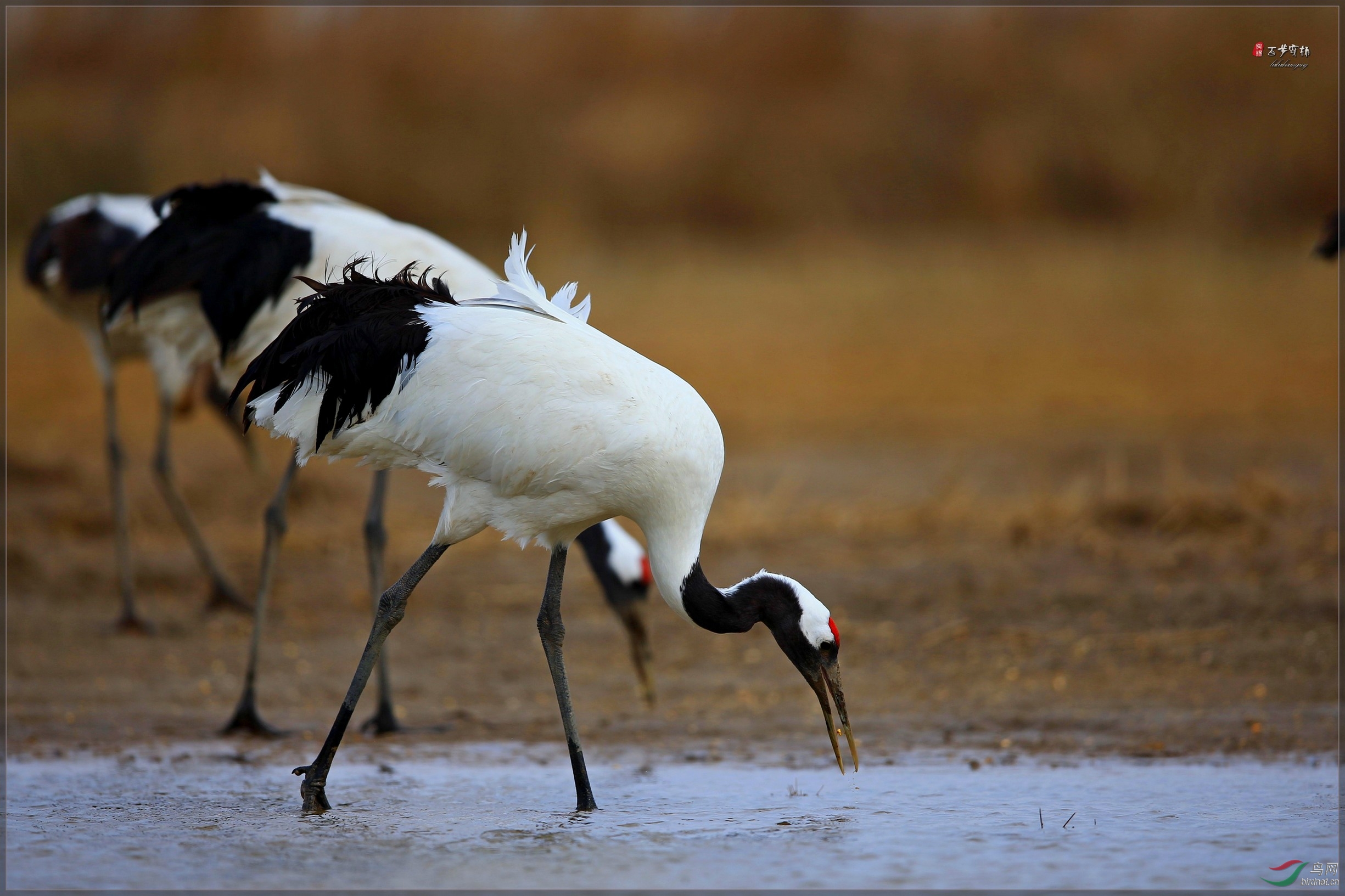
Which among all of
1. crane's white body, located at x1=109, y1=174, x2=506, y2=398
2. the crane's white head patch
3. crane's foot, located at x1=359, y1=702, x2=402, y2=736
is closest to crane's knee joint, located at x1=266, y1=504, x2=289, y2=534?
crane's white body, located at x1=109, y1=174, x2=506, y2=398

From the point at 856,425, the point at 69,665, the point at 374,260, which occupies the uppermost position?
the point at 374,260

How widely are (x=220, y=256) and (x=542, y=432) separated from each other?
2.25m

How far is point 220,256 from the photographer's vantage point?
6.00 m

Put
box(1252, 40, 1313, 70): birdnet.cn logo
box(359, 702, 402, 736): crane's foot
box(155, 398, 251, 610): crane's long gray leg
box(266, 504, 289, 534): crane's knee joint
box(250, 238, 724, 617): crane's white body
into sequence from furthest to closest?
box(1252, 40, 1313, 70): birdnet.cn logo → box(155, 398, 251, 610): crane's long gray leg → box(266, 504, 289, 534): crane's knee joint → box(359, 702, 402, 736): crane's foot → box(250, 238, 724, 617): crane's white body

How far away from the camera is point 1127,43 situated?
56.0 ft

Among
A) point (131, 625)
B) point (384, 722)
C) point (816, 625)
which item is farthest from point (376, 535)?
point (816, 625)

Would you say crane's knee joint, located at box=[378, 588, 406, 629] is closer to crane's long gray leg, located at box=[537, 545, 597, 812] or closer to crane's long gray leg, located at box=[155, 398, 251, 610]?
crane's long gray leg, located at box=[537, 545, 597, 812]

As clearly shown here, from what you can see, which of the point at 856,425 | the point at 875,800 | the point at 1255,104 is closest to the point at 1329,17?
the point at 1255,104

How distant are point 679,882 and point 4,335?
12001 millimetres

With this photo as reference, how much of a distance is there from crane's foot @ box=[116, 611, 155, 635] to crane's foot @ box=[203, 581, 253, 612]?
46 cm

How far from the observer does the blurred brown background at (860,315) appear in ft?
22.1

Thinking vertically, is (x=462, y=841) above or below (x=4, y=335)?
below

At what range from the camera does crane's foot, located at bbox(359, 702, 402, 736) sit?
596 centimetres

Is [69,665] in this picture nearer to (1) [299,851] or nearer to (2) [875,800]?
(1) [299,851]
